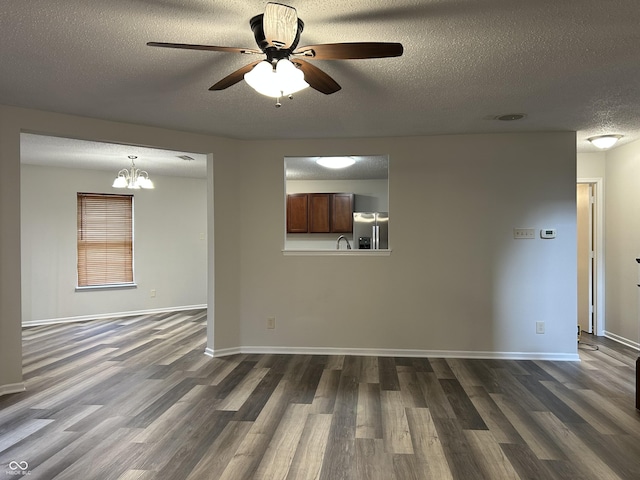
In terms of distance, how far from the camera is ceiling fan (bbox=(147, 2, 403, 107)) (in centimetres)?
179

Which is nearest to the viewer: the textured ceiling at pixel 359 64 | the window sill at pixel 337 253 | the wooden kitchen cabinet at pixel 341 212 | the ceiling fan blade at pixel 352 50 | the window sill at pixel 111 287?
the ceiling fan blade at pixel 352 50

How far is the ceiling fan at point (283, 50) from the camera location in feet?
5.89

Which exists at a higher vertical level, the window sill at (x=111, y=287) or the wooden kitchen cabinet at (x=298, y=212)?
the wooden kitchen cabinet at (x=298, y=212)

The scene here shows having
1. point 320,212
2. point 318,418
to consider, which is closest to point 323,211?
point 320,212

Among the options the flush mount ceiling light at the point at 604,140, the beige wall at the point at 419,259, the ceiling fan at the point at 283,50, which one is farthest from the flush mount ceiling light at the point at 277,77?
the flush mount ceiling light at the point at 604,140

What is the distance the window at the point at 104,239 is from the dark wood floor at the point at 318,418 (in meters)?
2.46

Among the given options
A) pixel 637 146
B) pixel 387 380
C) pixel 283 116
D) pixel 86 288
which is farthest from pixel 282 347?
pixel 637 146

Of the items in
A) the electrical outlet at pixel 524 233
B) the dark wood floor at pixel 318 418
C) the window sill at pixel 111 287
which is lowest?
the dark wood floor at pixel 318 418

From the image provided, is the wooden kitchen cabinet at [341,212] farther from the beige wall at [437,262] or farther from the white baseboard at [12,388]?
the white baseboard at [12,388]

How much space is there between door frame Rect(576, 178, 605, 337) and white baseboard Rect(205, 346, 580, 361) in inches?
57.5

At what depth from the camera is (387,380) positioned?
3.71 m

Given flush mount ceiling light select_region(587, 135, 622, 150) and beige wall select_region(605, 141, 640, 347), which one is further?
beige wall select_region(605, 141, 640, 347)

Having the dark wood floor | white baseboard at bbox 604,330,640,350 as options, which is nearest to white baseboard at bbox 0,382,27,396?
the dark wood floor

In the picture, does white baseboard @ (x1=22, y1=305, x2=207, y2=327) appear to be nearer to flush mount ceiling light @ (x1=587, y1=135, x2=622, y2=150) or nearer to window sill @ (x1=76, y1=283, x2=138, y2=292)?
window sill @ (x1=76, y1=283, x2=138, y2=292)
